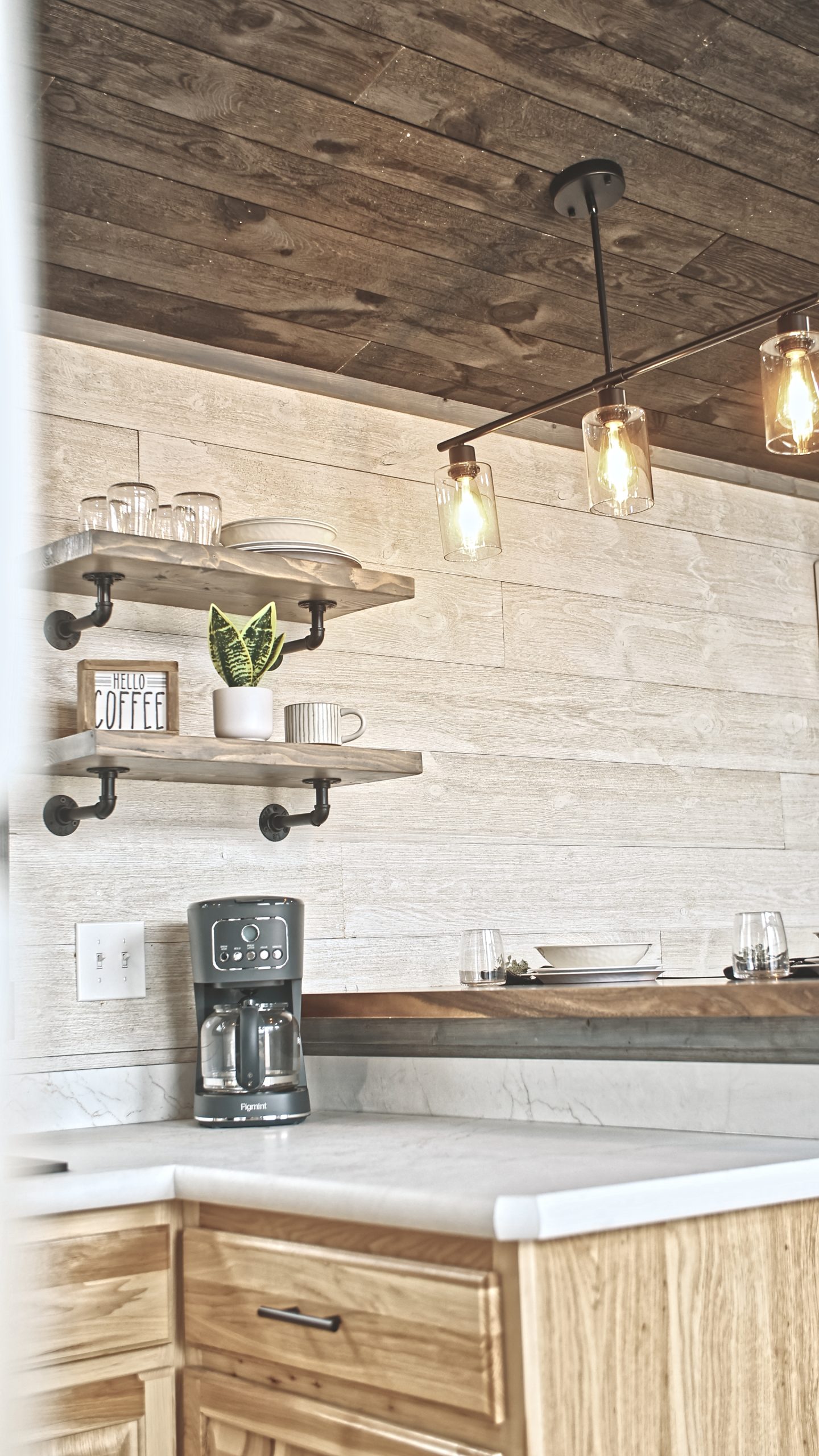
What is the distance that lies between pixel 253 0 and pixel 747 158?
830 millimetres

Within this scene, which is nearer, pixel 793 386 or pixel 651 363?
pixel 793 386

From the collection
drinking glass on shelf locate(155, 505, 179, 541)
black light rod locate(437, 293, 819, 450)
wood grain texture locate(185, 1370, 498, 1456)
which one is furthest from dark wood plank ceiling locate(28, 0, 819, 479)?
wood grain texture locate(185, 1370, 498, 1456)

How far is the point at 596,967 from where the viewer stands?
206cm

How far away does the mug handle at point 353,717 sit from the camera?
7.74 ft

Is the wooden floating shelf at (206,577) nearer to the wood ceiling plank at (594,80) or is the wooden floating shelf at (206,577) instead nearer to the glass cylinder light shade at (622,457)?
the glass cylinder light shade at (622,457)

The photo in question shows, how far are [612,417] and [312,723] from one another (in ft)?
2.26

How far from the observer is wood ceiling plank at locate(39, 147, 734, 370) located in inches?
78.8

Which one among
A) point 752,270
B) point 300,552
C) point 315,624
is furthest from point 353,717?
point 752,270

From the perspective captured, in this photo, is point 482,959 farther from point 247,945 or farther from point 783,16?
point 783,16

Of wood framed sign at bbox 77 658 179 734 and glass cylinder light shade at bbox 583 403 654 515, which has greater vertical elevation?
glass cylinder light shade at bbox 583 403 654 515

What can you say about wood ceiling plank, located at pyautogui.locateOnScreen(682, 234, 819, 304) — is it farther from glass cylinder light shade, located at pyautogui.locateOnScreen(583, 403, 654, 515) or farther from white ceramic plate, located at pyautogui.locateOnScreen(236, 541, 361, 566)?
white ceramic plate, located at pyautogui.locateOnScreen(236, 541, 361, 566)

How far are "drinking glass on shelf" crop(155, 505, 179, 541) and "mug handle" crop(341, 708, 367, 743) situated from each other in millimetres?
464

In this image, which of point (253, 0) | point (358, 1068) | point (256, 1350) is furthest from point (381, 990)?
point (253, 0)

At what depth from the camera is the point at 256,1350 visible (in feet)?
4.63
